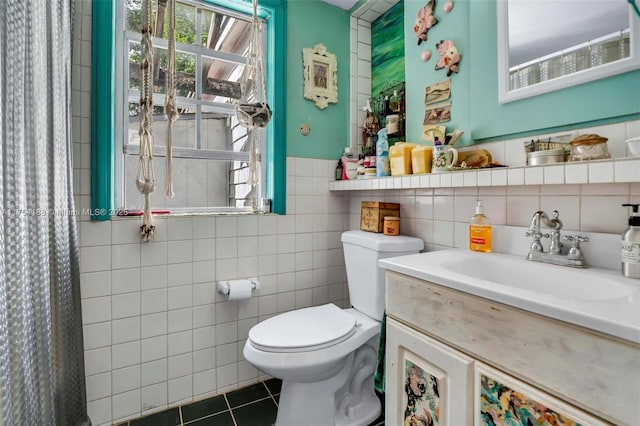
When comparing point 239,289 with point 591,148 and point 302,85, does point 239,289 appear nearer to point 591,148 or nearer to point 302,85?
point 302,85

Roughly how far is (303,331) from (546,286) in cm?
90

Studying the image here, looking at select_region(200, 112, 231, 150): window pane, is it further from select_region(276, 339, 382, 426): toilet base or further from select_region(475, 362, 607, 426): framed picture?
select_region(475, 362, 607, 426): framed picture

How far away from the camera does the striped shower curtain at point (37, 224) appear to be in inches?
25.4

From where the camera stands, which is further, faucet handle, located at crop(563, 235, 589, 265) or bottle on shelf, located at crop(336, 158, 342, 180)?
bottle on shelf, located at crop(336, 158, 342, 180)

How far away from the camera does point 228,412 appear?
1529 millimetres

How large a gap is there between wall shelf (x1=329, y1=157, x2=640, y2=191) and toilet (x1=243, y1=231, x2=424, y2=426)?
1.05ft

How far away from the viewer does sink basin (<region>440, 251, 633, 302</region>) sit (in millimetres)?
855

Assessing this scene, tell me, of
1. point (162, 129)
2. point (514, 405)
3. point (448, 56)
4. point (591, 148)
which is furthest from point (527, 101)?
point (162, 129)

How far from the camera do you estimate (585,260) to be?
100cm

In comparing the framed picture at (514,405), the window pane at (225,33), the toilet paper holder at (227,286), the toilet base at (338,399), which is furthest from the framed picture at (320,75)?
the framed picture at (514,405)

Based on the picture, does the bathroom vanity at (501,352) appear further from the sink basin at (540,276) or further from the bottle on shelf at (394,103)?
the bottle on shelf at (394,103)

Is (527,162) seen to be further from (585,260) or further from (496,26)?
(496,26)

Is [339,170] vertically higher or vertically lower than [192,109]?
lower

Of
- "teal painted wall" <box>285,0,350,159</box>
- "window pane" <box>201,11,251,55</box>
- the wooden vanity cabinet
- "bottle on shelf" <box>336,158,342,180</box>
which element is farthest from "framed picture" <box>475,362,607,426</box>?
"window pane" <box>201,11,251,55</box>
